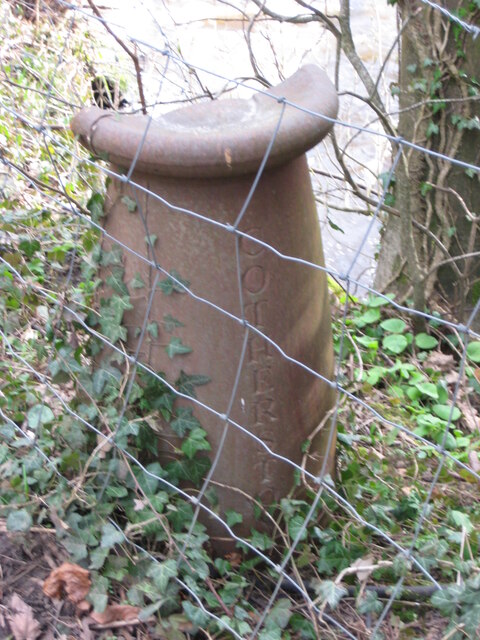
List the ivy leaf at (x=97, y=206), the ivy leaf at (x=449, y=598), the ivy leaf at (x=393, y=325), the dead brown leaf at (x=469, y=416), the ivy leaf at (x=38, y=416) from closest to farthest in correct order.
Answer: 1. the ivy leaf at (x=449, y=598)
2. the ivy leaf at (x=97, y=206)
3. the ivy leaf at (x=38, y=416)
4. the dead brown leaf at (x=469, y=416)
5. the ivy leaf at (x=393, y=325)

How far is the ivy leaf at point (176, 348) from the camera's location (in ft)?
6.16

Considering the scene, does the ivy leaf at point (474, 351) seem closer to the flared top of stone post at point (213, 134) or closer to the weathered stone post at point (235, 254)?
the weathered stone post at point (235, 254)

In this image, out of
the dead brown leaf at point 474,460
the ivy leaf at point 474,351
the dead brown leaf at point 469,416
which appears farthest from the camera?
the ivy leaf at point 474,351

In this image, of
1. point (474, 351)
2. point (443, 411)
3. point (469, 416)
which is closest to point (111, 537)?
point (443, 411)

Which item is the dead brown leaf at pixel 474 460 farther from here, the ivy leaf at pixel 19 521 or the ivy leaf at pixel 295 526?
the ivy leaf at pixel 19 521

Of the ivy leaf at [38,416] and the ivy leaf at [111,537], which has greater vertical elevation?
the ivy leaf at [38,416]

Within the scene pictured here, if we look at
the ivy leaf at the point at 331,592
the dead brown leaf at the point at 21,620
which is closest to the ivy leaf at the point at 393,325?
the ivy leaf at the point at 331,592

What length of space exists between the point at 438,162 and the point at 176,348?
196cm

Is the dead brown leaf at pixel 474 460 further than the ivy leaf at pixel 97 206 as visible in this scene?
Yes

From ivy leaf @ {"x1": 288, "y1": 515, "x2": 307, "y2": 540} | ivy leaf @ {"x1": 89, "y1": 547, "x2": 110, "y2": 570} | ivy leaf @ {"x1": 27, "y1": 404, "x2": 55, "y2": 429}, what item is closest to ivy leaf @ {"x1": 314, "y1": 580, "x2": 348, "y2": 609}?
ivy leaf @ {"x1": 288, "y1": 515, "x2": 307, "y2": 540}

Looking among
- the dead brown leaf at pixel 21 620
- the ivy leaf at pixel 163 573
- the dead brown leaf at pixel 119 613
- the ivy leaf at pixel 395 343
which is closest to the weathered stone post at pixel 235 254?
the ivy leaf at pixel 163 573

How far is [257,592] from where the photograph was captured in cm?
206

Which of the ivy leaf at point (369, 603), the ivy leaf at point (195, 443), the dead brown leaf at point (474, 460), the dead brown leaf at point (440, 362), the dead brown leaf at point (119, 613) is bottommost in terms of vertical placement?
the dead brown leaf at point (119, 613)

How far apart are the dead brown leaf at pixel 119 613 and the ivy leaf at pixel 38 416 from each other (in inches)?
22.0
